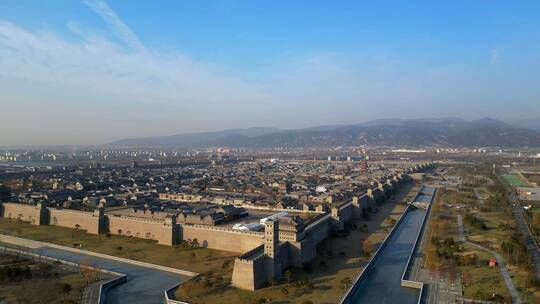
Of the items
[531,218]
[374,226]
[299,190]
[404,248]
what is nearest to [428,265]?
[404,248]

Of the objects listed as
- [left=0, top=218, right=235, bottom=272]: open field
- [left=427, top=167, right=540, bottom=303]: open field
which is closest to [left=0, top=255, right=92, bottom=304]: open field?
[left=0, top=218, right=235, bottom=272]: open field

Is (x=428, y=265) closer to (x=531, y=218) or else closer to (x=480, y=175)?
(x=531, y=218)

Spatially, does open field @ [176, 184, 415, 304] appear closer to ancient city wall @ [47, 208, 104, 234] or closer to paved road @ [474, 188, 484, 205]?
ancient city wall @ [47, 208, 104, 234]

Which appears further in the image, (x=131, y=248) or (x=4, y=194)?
(x=4, y=194)

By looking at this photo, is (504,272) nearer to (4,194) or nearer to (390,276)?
(390,276)

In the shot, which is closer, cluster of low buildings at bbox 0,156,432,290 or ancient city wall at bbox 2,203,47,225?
A: cluster of low buildings at bbox 0,156,432,290

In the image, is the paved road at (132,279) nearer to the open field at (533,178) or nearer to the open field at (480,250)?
the open field at (480,250)

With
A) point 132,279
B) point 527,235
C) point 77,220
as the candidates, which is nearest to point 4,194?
point 77,220

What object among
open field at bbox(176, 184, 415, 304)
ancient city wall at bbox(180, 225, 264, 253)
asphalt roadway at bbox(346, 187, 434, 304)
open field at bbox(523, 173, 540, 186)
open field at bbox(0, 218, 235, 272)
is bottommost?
asphalt roadway at bbox(346, 187, 434, 304)
